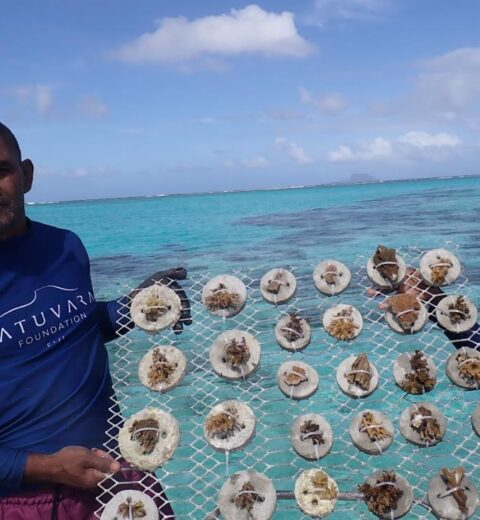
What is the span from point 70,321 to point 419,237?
25.3 meters

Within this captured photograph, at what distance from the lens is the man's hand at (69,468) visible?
2.86 metres

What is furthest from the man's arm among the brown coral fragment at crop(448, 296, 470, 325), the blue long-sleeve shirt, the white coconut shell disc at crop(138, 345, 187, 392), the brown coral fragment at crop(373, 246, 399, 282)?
the brown coral fragment at crop(448, 296, 470, 325)

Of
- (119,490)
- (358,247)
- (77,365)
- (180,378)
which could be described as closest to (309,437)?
(180,378)

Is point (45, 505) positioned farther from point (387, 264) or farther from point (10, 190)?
point (387, 264)

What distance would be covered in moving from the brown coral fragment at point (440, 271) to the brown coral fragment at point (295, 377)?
1.04 metres

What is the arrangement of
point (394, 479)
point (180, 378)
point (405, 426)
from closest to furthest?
point (394, 479) < point (405, 426) < point (180, 378)

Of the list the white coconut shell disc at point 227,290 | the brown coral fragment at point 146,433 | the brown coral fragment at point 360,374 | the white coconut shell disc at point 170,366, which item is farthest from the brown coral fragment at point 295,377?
the brown coral fragment at point 146,433

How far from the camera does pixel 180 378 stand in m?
3.40

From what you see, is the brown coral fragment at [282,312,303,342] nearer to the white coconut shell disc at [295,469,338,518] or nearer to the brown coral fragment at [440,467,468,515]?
the white coconut shell disc at [295,469,338,518]

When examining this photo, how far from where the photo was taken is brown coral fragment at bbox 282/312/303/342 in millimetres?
3582

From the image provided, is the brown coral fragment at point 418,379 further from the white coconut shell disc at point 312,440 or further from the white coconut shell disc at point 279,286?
the white coconut shell disc at point 279,286

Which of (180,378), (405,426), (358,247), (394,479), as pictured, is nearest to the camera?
(394,479)

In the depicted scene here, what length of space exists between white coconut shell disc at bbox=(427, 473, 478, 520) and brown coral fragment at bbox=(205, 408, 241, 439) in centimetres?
112

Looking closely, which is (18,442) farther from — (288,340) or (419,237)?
(419,237)
